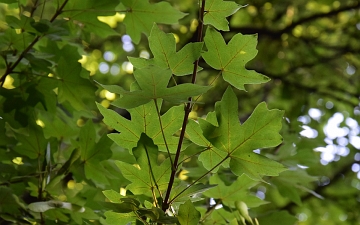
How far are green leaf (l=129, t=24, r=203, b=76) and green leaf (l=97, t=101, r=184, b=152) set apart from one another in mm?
80

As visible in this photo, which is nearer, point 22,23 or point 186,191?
point 186,191

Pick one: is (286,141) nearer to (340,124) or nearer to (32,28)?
(32,28)

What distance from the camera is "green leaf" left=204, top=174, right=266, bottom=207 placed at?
1.17 m

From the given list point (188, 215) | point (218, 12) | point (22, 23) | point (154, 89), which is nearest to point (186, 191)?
point (188, 215)

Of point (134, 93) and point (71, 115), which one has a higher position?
point (134, 93)

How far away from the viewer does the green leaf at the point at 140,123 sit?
0.84m

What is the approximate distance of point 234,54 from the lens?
2.83 ft

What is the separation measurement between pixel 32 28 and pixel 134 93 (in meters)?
0.53

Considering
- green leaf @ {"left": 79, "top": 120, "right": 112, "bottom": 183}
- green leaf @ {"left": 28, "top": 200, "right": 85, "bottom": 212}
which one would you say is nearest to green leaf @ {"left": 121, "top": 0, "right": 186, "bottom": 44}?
green leaf @ {"left": 79, "top": 120, "right": 112, "bottom": 183}

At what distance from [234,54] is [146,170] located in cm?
27

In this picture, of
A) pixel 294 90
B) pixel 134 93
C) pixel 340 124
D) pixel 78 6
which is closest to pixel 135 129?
pixel 134 93

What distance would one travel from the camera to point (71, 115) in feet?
4.59

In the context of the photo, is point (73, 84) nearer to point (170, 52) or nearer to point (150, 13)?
point (150, 13)

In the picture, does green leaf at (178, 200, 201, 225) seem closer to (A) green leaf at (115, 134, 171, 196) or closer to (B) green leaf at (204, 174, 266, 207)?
(A) green leaf at (115, 134, 171, 196)
